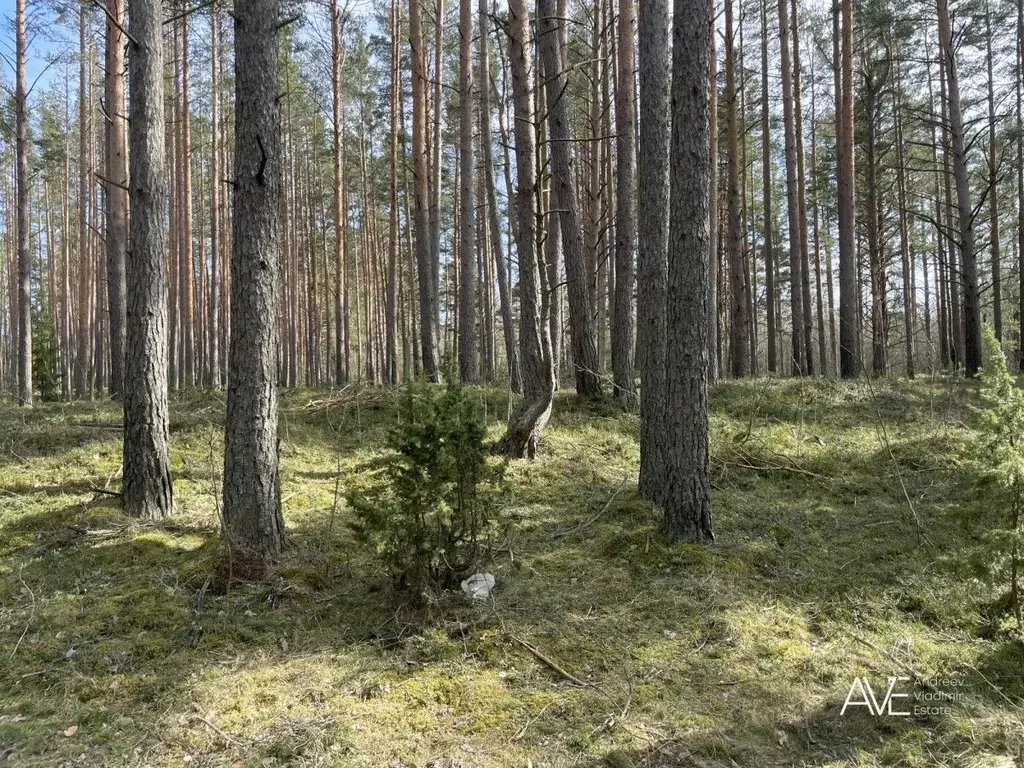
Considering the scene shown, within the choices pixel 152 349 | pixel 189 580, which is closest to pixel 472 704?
pixel 189 580

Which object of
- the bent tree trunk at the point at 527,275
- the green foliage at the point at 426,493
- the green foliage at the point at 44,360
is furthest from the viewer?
the green foliage at the point at 44,360

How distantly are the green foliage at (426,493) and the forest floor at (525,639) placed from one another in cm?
33

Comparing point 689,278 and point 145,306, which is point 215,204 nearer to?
point 145,306

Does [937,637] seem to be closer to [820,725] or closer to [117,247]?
[820,725]

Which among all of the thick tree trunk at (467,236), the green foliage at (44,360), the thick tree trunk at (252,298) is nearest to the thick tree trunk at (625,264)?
the thick tree trunk at (467,236)

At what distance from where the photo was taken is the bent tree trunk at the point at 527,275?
23.7ft

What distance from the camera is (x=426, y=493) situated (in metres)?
3.91

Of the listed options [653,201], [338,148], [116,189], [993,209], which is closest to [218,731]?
[653,201]

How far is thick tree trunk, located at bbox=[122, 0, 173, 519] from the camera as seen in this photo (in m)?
5.52

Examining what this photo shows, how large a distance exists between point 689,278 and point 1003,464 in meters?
2.45

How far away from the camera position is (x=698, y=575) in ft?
15.2

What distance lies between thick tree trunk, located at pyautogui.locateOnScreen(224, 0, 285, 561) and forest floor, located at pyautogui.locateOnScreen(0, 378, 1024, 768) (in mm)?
503

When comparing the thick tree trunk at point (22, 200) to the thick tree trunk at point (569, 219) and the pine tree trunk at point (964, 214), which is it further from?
the pine tree trunk at point (964, 214)

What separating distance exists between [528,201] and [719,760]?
6089 millimetres
